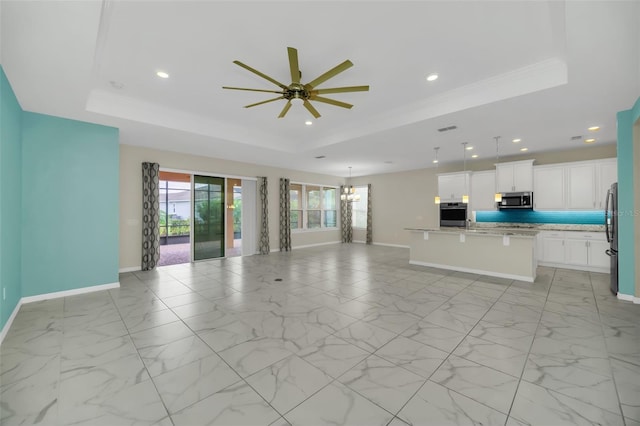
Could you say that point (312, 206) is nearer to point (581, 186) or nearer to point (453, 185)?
point (453, 185)

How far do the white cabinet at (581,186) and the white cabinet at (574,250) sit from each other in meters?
0.69

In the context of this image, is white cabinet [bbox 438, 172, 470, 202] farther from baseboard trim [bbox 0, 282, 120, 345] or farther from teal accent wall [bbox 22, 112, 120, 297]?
baseboard trim [bbox 0, 282, 120, 345]

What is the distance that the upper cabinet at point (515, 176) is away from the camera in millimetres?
6270

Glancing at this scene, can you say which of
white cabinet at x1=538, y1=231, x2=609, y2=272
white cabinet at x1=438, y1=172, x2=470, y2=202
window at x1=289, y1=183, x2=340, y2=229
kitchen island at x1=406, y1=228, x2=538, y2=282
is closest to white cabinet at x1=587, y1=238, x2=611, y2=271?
white cabinet at x1=538, y1=231, x2=609, y2=272

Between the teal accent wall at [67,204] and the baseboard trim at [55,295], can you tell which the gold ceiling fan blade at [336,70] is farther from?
the baseboard trim at [55,295]

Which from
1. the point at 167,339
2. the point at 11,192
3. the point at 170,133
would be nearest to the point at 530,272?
the point at 167,339

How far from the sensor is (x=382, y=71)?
3176 mm

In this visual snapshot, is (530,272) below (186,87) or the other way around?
below

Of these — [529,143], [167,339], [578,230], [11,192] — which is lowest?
[167,339]

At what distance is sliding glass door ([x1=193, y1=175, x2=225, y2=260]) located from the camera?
6.67 meters

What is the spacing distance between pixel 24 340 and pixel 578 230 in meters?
9.24

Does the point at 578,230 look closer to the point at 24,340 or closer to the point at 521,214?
the point at 521,214

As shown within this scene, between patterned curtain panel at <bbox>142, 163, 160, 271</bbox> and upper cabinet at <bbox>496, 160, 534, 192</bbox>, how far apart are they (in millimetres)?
8463

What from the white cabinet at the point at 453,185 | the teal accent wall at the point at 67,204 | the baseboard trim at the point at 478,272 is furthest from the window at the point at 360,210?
the teal accent wall at the point at 67,204
